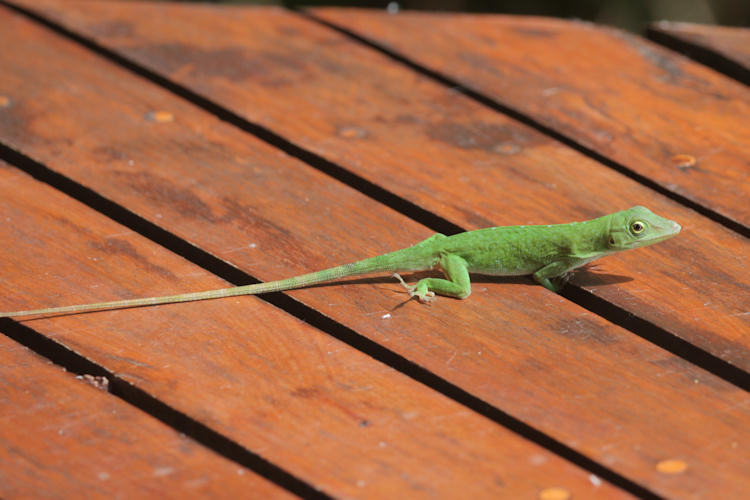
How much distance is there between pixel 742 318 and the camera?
2.47 meters

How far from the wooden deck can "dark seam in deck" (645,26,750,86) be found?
0.10 ft

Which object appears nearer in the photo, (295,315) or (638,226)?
(295,315)

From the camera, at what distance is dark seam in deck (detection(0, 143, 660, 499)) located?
79.7 inches

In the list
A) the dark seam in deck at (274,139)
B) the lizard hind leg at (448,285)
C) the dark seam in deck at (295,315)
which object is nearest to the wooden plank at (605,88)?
the dark seam in deck at (274,139)

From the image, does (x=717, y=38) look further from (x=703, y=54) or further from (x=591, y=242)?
(x=591, y=242)

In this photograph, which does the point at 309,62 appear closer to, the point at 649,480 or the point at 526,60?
the point at 526,60

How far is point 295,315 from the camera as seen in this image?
2494 millimetres

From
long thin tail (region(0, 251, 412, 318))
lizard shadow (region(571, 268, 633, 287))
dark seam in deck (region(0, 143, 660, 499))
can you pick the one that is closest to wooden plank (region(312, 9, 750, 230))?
lizard shadow (region(571, 268, 633, 287))

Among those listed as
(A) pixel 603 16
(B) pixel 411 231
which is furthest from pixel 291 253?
(A) pixel 603 16

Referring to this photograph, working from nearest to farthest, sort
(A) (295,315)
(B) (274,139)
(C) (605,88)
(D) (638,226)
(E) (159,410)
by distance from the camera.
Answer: (E) (159,410)
(A) (295,315)
(D) (638,226)
(B) (274,139)
(C) (605,88)

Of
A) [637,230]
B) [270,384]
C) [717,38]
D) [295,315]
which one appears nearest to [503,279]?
[637,230]

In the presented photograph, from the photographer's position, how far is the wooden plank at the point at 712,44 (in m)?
3.88

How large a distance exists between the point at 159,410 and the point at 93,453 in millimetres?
178

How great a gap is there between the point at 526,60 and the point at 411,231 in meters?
1.32
